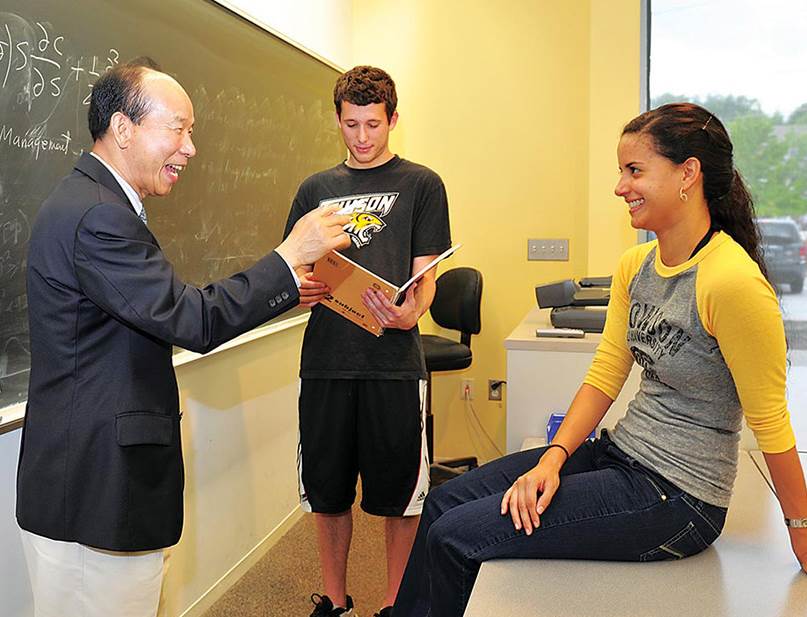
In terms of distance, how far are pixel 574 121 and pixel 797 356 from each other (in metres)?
1.53

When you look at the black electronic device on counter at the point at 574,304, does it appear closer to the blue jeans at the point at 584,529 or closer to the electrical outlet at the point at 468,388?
the blue jeans at the point at 584,529

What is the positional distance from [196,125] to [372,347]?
3.03 feet

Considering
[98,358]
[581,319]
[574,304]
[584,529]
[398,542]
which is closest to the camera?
[98,358]

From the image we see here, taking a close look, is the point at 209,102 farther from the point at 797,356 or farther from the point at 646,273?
the point at 797,356

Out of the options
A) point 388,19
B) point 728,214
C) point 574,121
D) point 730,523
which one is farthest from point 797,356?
point 388,19

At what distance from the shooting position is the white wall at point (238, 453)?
2.53 m

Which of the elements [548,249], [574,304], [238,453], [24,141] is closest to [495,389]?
[548,249]

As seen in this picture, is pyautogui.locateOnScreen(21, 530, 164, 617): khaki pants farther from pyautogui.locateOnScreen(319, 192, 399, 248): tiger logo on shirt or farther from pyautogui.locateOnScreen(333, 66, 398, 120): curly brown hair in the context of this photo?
pyautogui.locateOnScreen(333, 66, 398, 120): curly brown hair

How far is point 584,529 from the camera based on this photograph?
61.8 inches

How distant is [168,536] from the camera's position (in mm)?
1566

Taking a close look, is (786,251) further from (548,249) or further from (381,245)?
(381,245)

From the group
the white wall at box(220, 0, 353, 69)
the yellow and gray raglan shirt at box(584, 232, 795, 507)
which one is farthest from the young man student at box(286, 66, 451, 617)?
the white wall at box(220, 0, 353, 69)

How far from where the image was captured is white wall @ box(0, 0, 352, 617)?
2531 millimetres

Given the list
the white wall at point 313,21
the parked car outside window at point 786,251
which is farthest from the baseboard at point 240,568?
the parked car outside window at point 786,251
